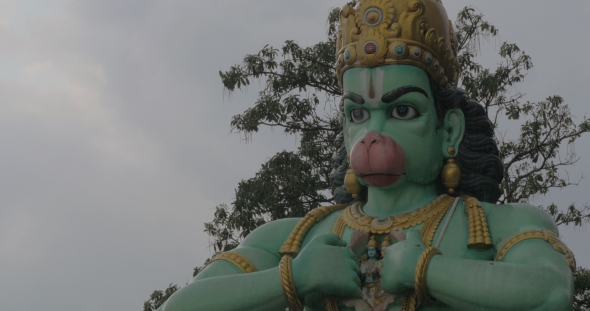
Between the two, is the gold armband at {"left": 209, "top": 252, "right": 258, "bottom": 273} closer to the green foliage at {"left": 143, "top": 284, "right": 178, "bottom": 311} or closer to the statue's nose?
the statue's nose

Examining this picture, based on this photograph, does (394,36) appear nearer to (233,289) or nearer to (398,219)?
(398,219)

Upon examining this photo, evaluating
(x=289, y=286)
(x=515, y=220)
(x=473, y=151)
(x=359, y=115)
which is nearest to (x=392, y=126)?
(x=359, y=115)

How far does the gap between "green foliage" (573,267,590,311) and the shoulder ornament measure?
6.61 m

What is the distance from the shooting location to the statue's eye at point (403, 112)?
19.5ft

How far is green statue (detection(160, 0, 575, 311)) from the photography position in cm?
519

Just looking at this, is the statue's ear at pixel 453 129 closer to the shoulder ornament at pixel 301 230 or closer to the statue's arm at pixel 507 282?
the shoulder ornament at pixel 301 230

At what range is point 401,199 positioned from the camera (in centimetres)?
598

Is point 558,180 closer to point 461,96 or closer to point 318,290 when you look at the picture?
point 461,96

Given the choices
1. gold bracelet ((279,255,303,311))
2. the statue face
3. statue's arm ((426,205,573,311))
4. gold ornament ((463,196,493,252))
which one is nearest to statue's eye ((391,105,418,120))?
the statue face

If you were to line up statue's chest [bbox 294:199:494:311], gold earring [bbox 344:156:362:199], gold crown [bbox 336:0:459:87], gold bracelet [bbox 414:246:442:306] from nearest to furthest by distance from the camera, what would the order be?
gold bracelet [bbox 414:246:442:306]
statue's chest [bbox 294:199:494:311]
gold crown [bbox 336:0:459:87]
gold earring [bbox 344:156:362:199]

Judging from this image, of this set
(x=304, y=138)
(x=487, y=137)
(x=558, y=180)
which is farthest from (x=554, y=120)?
(x=487, y=137)

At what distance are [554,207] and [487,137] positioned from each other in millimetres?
7044

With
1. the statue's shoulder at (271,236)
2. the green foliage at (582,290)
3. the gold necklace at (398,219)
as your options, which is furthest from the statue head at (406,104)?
the green foliage at (582,290)

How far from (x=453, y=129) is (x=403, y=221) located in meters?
0.70
